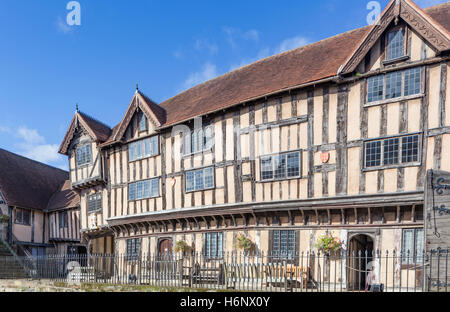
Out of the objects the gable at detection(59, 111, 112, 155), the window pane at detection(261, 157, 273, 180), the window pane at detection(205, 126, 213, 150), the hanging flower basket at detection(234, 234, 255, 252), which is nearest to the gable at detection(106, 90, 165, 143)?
the gable at detection(59, 111, 112, 155)

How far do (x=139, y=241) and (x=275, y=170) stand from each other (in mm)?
9123

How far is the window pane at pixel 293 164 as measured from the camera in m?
15.7

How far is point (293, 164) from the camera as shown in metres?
15.8

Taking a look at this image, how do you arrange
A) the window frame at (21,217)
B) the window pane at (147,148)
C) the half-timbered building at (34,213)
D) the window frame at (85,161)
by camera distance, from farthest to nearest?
the window frame at (21,217)
the half-timbered building at (34,213)
the window frame at (85,161)
the window pane at (147,148)

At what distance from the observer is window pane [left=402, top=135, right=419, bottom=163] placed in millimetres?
13297

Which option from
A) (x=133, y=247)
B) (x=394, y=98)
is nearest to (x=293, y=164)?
(x=394, y=98)

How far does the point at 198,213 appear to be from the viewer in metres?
18.0

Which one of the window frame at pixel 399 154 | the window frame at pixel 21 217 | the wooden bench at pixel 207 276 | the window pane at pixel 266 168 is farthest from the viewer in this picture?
the window frame at pixel 21 217

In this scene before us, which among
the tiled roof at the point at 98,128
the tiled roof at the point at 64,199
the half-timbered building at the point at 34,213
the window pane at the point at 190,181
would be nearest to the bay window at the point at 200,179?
the window pane at the point at 190,181

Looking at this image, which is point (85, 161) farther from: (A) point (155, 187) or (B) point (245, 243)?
(B) point (245, 243)

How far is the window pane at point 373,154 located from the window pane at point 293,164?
2.65 meters

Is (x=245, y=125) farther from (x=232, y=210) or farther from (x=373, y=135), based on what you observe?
(x=373, y=135)

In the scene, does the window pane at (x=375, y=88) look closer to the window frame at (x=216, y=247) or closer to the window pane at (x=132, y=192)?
the window frame at (x=216, y=247)
